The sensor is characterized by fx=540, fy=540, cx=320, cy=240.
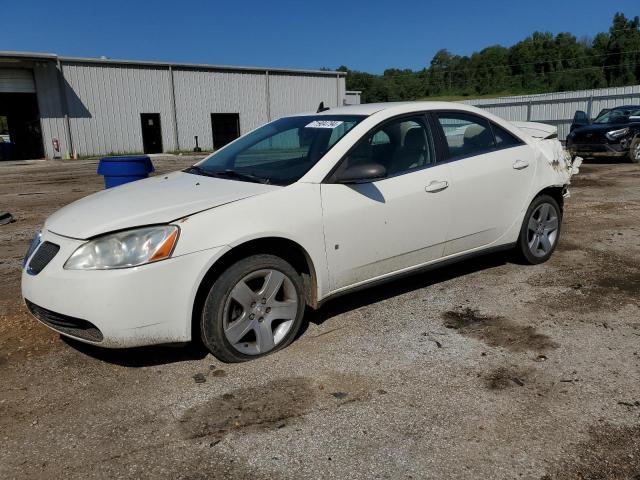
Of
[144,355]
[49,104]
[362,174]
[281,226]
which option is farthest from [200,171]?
[49,104]

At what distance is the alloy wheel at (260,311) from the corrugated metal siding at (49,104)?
25435 mm

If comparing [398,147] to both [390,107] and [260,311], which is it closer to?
[390,107]

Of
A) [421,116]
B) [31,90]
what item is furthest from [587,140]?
[31,90]

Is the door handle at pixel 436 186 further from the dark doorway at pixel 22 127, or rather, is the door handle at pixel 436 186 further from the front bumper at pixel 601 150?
the dark doorway at pixel 22 127

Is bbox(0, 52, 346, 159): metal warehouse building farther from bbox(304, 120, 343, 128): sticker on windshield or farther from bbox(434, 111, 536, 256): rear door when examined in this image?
bbox(434, 111, 536, 256): rear door

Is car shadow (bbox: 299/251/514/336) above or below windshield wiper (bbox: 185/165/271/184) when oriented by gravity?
below

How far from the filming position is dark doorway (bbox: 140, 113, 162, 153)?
27766 mm

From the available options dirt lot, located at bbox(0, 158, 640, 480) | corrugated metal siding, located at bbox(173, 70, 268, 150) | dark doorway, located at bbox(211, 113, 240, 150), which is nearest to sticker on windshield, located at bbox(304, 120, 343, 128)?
dirt lot, located at bbox(0, 158, 640, 480)

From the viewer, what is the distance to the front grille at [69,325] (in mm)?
3012

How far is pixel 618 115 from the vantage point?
1619 centimetres

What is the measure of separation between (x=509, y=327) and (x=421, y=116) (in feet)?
5.73

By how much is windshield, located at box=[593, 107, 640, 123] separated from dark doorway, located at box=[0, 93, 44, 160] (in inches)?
931

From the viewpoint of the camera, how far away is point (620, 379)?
3.08m

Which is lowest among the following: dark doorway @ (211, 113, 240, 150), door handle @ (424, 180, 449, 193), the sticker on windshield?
door handle @ (424, 180, 449, 193)
